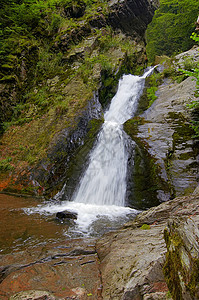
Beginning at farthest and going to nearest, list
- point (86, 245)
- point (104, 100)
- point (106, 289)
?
point (104, 100)
point (86, 245)
point (106, 289)

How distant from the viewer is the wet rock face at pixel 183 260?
1.42m

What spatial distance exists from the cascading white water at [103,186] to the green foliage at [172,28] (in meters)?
16.6

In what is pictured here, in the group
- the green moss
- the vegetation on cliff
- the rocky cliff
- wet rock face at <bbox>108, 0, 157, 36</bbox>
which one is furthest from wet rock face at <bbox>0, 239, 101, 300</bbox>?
wet rock face at <bbox>108, 0, 157, 36</bbox>

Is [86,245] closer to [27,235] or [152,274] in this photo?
[27,235]

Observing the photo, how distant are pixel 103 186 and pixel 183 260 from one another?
5779mm

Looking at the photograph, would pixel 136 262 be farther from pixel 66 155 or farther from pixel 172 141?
pixel 66 155

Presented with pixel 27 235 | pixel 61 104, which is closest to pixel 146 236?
pixel 27 235

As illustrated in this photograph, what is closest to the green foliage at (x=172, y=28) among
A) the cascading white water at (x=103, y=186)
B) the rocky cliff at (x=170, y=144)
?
the rocky cliff at (x=170, y=144)

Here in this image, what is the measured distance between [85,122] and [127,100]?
4597mm

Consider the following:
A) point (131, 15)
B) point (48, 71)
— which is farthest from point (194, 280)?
point (131, 15)

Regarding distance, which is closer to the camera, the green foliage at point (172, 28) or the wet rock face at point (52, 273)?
the wet rock face at point (52, 273)

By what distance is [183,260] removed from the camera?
161cm

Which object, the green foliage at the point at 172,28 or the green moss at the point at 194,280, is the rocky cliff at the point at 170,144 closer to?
the green moss at the point at 194,280

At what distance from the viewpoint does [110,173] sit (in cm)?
765
